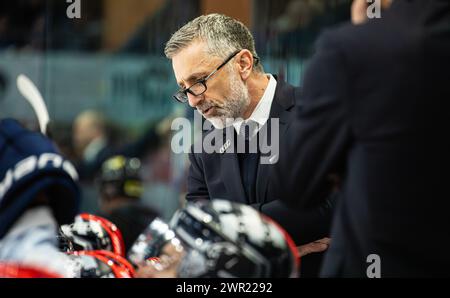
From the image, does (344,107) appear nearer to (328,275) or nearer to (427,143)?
(427,143)

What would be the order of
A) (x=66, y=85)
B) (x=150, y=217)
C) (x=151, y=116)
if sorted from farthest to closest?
(x=151, y=116), (x=66, y=85), (x=150, y=217)

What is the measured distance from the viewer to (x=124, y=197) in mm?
3705

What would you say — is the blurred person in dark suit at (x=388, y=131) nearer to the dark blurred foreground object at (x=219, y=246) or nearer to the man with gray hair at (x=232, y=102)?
the dark blurred foreground object at (x=219, y=246)

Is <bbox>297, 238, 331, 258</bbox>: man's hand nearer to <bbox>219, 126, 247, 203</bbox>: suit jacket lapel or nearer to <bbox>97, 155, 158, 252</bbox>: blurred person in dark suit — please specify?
<bbox>219, 126, 247, 203</bbox>: suit jacket lapel

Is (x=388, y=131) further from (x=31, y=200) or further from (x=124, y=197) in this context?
(x=124, y=197)

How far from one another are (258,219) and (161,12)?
2163 mm

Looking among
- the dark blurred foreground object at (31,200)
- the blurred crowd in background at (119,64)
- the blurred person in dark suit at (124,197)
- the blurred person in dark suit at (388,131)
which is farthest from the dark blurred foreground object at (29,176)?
the blurred person in dark suit at (124,197)

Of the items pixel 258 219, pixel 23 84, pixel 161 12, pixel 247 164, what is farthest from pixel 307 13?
pixel 258 219

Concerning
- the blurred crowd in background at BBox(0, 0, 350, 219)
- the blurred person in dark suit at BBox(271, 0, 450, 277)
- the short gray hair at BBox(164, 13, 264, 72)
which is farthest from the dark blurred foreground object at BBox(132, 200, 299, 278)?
the blurred crowd in background at BBox(0, 0, 350, 219)

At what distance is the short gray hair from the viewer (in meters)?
2.36

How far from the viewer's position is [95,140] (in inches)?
169

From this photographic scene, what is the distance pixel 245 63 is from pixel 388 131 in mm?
971

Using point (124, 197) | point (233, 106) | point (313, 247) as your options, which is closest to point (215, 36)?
point (233, 106)

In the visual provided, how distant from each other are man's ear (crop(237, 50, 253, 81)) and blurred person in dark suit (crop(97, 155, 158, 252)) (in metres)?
1.07
